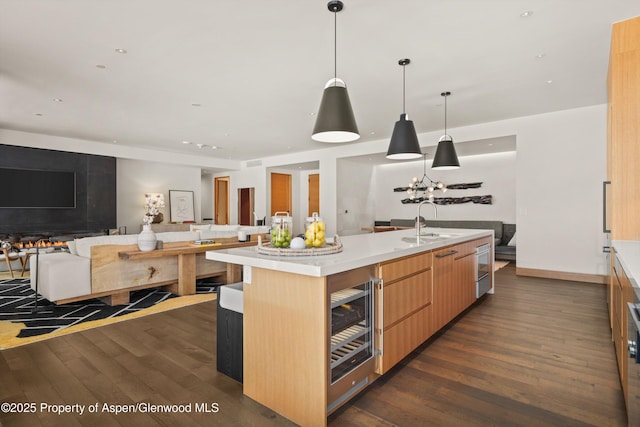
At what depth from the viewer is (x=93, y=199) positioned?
8031 mm

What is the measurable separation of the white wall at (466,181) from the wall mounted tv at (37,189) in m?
8.09

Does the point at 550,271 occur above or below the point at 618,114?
below

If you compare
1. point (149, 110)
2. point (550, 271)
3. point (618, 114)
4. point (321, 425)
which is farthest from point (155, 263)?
point (550, 271)

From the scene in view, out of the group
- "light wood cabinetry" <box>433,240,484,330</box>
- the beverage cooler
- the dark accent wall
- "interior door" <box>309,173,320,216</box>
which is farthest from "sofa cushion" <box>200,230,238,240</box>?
"interior door" <box>309,173,320,216</box>

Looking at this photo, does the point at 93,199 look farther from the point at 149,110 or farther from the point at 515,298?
the point at 515,298

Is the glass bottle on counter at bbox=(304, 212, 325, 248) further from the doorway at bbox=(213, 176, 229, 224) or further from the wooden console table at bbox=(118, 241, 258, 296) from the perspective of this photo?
the doorway at bbox=(213, 176, 229, 224)

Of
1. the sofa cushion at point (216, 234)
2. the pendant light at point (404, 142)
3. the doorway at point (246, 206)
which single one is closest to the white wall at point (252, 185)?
the doorway at point (246, 206)

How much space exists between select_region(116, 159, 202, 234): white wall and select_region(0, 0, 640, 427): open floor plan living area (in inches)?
55.5

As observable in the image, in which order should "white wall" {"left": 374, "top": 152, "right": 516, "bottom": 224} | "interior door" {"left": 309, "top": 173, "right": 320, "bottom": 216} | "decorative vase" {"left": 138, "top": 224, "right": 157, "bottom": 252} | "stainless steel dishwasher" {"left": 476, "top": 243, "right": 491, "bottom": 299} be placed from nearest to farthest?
"stainless steel dishwasher" {"left": 476, "top": 243, "right": 491, "bottom": 299}
"decorative vase" {"left": 138, "top": 224, "right": 157, "bottom": 252}
"white wall" {"left": 374, "top": 152, "right": 516, "bottom": 224}
"interior door" {"left": 309, "top": 173, "right": 320, "bottom": 216}

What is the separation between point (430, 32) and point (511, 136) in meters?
3.96

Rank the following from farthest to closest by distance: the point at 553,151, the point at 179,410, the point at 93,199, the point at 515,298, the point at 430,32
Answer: the point at 93,199
the point at 553,151
the point at 515,298
the point at 430,32
the point at 179,410

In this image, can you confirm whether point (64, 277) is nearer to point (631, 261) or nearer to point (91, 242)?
point (91, 242)

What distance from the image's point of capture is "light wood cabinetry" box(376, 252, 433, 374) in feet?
7.13

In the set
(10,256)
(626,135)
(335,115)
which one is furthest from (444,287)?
(10,256)
